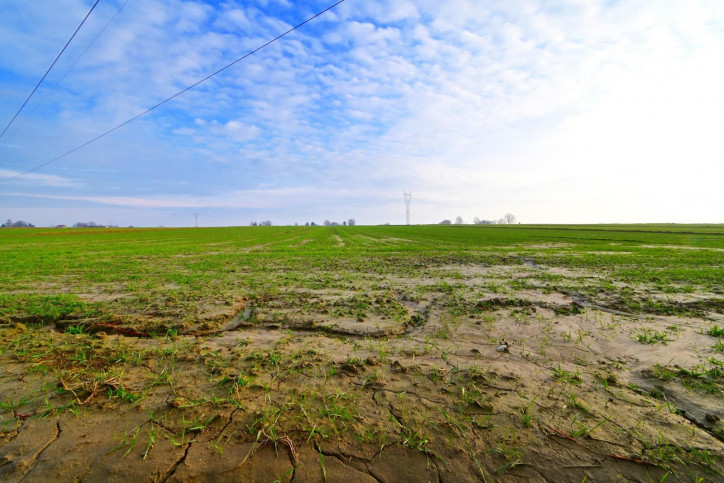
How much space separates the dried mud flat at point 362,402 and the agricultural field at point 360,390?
0.02 m

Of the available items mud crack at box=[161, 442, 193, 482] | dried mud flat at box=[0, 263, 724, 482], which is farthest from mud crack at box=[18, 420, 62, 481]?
mud crack at box=[161, 442, 193, 482]

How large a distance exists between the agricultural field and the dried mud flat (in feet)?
0.05

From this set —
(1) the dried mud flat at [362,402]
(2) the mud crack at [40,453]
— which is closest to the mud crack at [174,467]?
(1) the dried mud flat at [362,402]

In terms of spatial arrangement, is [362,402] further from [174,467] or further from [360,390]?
[174,467]

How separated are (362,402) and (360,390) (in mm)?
203

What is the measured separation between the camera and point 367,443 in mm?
2314

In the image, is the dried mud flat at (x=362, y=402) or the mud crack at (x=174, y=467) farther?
the dried mud flat at (x=362, y=402)

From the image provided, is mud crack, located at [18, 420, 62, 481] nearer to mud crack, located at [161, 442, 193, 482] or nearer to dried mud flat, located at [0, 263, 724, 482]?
dried mud flat, located at [0, 263, 724, 482]

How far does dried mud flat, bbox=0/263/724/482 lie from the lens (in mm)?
2100

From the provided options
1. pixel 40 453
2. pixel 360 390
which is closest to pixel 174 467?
pixel 40 453

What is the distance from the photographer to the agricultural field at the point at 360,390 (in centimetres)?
212

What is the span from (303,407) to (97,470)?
142 cm

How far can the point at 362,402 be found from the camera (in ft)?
9.32

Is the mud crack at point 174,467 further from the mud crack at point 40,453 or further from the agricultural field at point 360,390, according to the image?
the mud crack at point 40,453
